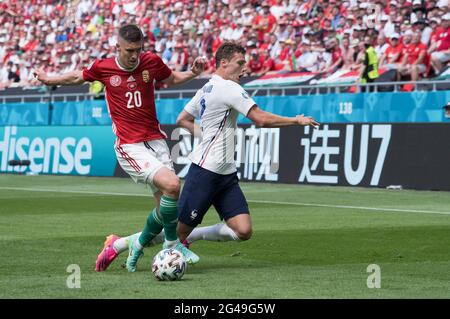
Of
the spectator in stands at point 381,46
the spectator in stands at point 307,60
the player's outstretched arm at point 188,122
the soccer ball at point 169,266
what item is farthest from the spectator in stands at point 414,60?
the soccer ball at point 169,266

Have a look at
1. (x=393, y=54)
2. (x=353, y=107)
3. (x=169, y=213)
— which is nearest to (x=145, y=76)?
(x=169, y=213)

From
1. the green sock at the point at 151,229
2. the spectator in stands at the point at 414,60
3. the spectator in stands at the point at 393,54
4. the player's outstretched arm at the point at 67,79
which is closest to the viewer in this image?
the green sock at the point at 151,229

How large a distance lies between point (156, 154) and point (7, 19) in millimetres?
33649

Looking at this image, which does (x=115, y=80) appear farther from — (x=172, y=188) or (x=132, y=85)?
(x=172, y=188)

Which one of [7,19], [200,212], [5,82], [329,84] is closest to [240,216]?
[200,212]

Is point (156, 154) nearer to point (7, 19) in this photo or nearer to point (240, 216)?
point (240, 216)

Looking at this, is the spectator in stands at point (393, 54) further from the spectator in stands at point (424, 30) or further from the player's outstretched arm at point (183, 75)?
the player's outstretched arm at point (183, 75)

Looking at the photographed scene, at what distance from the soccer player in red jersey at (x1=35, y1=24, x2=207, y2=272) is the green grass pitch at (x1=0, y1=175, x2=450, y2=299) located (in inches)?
13.2

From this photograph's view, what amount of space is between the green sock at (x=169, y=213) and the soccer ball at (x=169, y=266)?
646 millimetres

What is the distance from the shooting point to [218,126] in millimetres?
10453

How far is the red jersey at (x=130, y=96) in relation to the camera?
10.6 m

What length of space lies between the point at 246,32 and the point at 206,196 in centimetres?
2005

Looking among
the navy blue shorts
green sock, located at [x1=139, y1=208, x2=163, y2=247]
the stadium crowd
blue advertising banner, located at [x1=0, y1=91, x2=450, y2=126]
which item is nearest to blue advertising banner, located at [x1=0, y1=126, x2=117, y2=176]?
blue advertising banner, located at [x1=0, y1=91, x2=450, y2=126]
